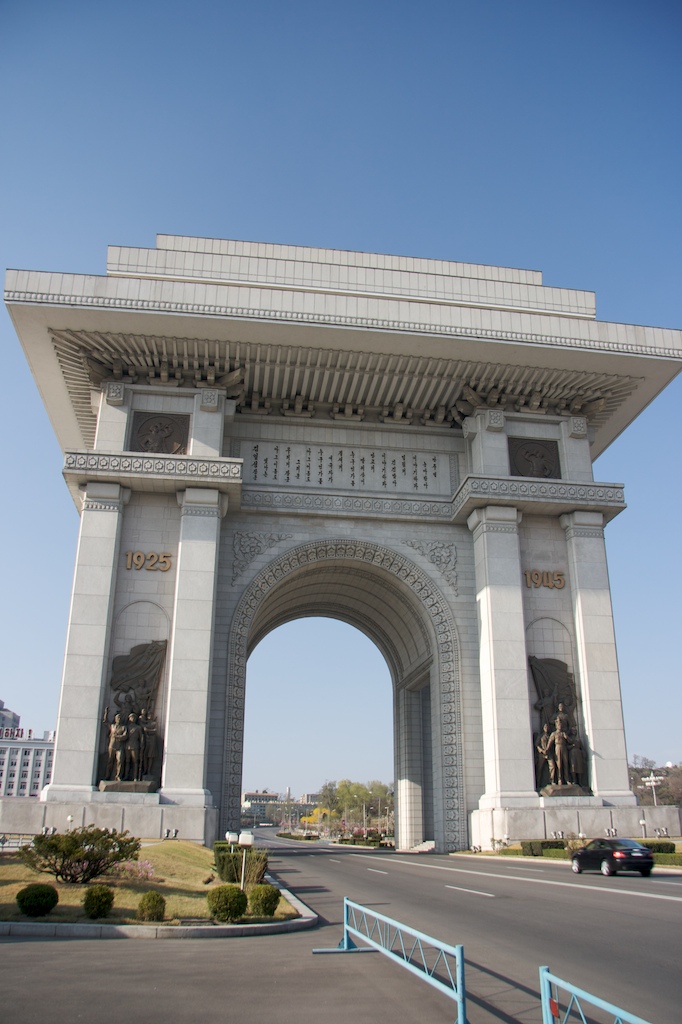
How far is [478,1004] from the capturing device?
621 cm

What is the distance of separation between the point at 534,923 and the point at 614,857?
760 centimetres

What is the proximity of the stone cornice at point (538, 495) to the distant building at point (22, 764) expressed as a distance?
9587cm

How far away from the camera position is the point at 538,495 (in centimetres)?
2566

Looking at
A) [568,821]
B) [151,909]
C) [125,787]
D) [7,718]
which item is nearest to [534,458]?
[568,821]

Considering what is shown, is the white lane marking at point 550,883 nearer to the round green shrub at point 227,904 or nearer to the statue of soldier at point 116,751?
the round green shrub at point 227,904

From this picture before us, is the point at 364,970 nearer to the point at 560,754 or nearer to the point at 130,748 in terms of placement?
the point at 130,748

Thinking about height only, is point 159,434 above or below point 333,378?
below

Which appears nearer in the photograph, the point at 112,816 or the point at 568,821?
the point at 112,816

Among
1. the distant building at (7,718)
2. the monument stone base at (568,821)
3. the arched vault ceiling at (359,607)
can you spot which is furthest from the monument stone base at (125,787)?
the distant building at (7,718)

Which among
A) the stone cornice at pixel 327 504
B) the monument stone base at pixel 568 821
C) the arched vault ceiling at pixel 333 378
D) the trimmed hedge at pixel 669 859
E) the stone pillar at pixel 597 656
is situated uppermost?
the arched vault ceiling at pixel 333 378

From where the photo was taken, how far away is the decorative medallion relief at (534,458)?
26844 millimetres

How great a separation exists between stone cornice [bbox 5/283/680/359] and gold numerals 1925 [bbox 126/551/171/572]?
24.1 feet

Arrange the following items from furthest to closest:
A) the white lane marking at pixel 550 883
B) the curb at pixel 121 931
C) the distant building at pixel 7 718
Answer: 1. the distant building at pixel 7 718
2. the white lane marking at pixel 550 883
3. the curb at pixel 121 931

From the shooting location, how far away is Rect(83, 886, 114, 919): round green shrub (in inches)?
400
